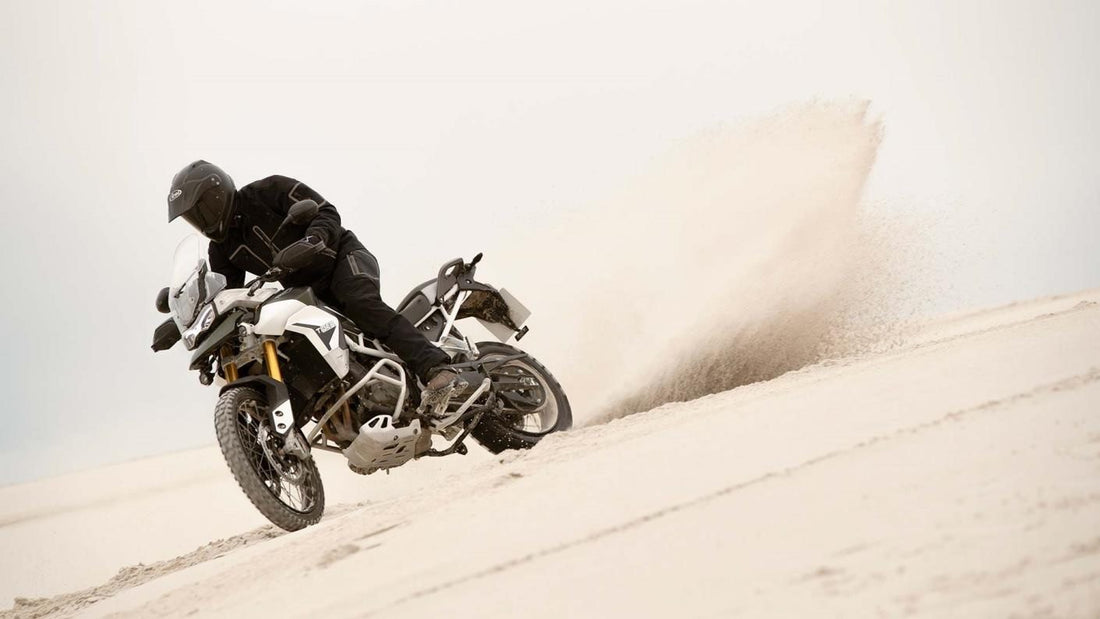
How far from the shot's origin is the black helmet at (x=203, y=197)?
4.66 m

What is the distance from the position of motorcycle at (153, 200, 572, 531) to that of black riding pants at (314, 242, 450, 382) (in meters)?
0.07

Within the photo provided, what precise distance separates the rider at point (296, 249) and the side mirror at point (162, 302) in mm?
344

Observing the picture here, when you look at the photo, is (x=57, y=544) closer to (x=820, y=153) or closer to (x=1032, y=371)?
(x=820, y=153)

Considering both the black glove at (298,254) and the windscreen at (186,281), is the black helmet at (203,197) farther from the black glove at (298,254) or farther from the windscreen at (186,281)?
the black glove at (298,254)

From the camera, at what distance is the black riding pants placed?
4.81 meters

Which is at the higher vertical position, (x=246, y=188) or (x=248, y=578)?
(x=246, y=188)

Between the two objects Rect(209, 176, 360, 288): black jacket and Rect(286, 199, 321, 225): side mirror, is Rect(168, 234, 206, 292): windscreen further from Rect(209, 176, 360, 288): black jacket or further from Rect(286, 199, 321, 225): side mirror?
Rect(286, 199, 321, 225): side mirror

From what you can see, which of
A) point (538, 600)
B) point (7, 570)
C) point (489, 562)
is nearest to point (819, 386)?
point (489, 562)

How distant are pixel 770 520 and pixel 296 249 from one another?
9.12ft

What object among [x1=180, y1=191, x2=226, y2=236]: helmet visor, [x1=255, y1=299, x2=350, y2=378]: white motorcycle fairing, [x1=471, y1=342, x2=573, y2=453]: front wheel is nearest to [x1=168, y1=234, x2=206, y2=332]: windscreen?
[x1=180, y1=191, x2=226, y2=236]: helmet visor

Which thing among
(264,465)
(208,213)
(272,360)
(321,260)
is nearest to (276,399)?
(272,360)

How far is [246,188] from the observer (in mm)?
5035

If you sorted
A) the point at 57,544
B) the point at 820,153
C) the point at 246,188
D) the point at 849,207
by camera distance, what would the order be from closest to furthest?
the point at 246,188 < the point at 849,207 < the point at 820,153 < the point at 57,544

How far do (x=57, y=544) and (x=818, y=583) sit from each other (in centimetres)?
998
